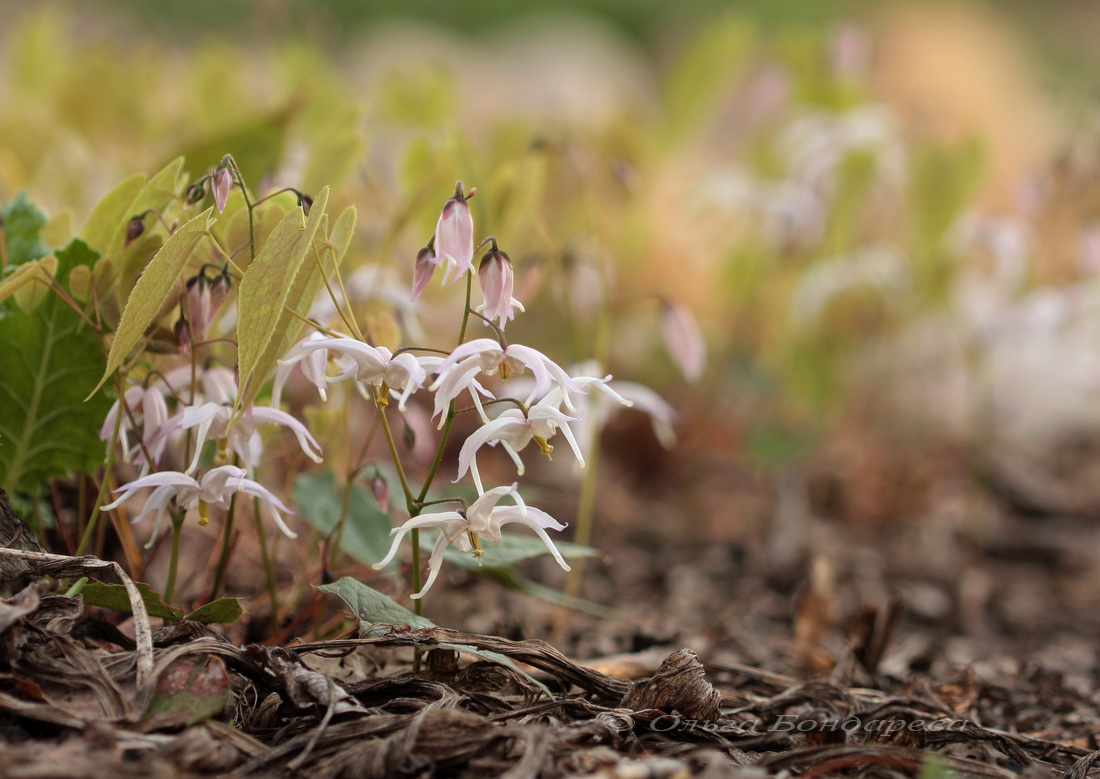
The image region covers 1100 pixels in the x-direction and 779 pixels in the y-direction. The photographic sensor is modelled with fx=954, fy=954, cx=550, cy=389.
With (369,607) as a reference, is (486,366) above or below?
above

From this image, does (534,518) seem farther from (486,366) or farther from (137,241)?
(137,241)

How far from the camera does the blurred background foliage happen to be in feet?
4.85

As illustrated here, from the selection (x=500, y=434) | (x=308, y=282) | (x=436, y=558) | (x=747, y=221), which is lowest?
(x=436, y=558)

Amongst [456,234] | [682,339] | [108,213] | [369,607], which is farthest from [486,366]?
[682,339]

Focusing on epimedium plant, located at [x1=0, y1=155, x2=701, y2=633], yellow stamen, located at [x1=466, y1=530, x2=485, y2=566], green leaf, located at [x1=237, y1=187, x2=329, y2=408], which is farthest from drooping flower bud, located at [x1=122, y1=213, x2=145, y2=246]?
yellow stamen, located at [x1=466, y1=530, x2=485, y2=566]

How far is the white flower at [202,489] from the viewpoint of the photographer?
0.79 metres

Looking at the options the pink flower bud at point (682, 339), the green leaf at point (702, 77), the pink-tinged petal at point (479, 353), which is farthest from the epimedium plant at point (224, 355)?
the green leaf at point (702, 77)

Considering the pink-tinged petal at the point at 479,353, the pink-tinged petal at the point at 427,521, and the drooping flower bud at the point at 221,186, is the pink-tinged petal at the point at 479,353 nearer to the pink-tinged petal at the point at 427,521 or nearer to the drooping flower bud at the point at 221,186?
the pink-tinged petal at the point at 427,521

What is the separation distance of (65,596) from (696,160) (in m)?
4.34

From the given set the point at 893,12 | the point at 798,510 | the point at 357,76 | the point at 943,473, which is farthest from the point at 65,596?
the point at 893,12

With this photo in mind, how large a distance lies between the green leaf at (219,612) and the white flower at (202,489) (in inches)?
2.7

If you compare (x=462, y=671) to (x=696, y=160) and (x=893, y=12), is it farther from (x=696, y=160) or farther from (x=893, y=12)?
(x=893, y=12)

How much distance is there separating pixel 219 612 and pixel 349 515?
0.92ft

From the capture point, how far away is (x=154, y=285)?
0.76m
